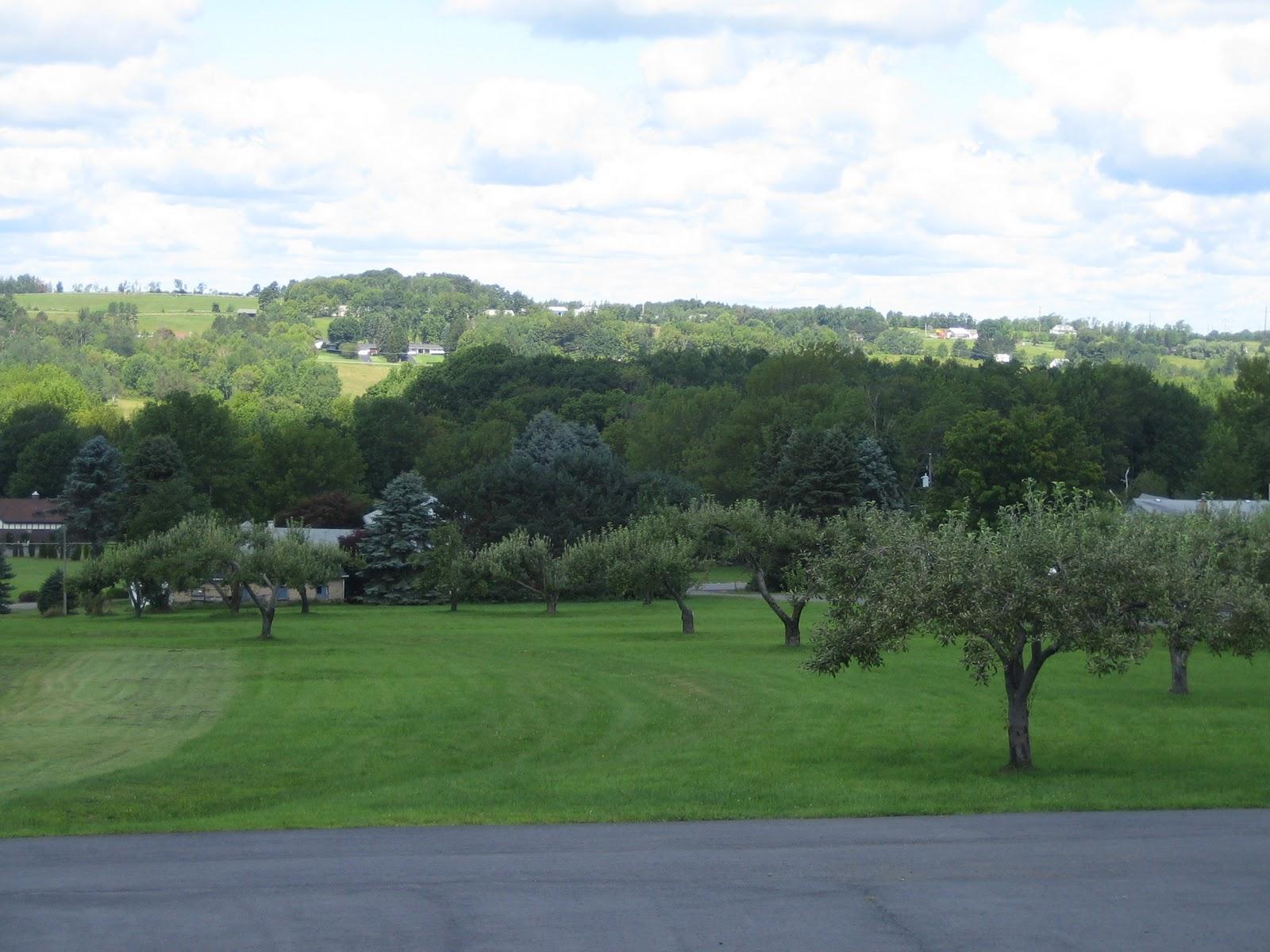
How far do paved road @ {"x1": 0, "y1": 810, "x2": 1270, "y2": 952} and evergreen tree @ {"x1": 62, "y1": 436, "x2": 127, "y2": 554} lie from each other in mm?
86222

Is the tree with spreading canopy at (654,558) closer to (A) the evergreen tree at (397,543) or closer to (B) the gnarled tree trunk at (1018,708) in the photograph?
(A) the evergreen tree at (397,543)

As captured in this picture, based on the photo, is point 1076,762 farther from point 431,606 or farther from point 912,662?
point 431,606

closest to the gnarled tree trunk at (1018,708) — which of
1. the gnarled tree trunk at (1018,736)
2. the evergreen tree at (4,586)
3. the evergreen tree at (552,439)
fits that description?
the gnarled tree trunk at (1018,736)

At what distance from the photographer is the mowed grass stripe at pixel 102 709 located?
85.9ft

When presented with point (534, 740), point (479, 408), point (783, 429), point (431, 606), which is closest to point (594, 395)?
point (479, 408)

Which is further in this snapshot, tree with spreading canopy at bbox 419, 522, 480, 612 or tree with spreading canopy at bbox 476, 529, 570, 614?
tree with spreading canopy at bbox 419, 522, 480, 612

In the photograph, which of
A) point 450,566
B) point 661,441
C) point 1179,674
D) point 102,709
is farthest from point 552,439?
point 1179,674

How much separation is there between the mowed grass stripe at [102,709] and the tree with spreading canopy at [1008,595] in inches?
539

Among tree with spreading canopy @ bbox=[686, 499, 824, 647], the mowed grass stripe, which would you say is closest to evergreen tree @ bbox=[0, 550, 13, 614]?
the mowed grass stripe

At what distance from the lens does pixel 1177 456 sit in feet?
388

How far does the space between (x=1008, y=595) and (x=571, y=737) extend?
37.1ft

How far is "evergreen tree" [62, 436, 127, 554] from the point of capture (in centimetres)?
9888

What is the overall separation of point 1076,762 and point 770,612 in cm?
4329

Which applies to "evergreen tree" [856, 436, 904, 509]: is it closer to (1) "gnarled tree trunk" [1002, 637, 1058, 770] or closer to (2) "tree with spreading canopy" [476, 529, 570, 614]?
(2) "tree with spreading canopy" [476, 529, 570, 614]
